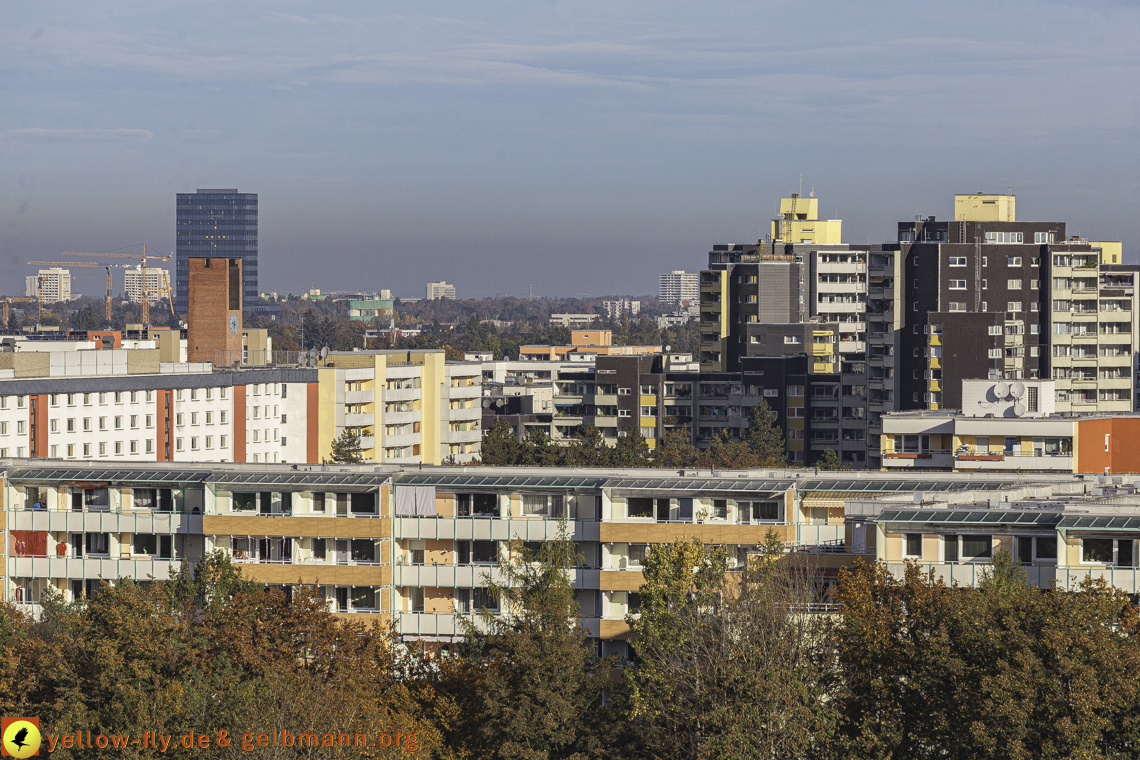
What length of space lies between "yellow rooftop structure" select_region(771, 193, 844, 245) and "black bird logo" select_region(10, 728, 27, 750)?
408 feet

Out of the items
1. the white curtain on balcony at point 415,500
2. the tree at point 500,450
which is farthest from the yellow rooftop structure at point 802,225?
the white curtain on balcony at point 415,500

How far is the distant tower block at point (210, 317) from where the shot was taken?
111 metres

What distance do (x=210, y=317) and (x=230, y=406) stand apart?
760 inches

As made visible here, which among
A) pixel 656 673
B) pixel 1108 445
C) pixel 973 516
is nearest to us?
pixel 656 673

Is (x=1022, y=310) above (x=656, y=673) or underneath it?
above

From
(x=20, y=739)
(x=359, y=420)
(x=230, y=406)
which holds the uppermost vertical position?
(x=230, y=406)

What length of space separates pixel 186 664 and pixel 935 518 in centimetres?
1796

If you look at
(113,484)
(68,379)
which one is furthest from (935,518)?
(68,379)

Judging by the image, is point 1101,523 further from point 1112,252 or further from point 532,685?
point 1112,252

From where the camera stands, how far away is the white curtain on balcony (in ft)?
153

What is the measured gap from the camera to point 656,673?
3275 cm

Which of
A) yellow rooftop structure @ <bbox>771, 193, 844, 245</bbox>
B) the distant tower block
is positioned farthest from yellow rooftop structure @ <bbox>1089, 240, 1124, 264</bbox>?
the distant tower block

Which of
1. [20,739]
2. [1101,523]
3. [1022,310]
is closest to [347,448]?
[1022,310]

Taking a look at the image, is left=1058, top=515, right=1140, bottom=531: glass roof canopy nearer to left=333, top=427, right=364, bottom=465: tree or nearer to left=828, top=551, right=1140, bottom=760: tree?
left=828, top=551, right=1140, bottom=760: tree
